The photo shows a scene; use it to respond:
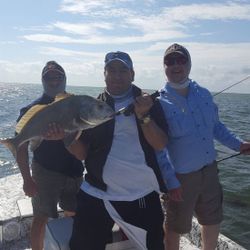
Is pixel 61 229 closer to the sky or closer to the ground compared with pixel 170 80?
closer to the ground

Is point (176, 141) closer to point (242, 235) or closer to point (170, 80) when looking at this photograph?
point (170, 80)

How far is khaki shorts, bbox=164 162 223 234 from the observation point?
4.36m

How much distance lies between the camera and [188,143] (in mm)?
4258

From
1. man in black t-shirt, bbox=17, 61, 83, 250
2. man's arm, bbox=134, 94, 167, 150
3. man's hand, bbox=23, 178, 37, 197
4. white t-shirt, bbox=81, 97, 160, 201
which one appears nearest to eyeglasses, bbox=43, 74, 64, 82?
man in black t-shirt, bbox=17, 61, 83, 250

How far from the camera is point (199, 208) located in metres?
4.61

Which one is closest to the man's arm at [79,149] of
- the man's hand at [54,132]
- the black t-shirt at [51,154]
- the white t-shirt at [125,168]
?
the man's hand at [54,132]

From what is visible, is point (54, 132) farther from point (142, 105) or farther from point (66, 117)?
point (142, 105)

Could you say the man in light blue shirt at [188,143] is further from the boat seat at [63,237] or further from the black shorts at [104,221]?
the boat seat at [63,237]

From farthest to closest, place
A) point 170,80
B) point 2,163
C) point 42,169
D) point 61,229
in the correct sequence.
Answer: point 2,163
point 42,169
point 170,80
point 61,229

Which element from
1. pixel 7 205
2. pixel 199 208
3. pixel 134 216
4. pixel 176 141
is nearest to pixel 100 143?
pixel 134 216

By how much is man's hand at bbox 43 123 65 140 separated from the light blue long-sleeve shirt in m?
1.16

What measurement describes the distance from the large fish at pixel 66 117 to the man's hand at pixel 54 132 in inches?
1.2

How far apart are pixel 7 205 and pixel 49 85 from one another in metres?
2.74

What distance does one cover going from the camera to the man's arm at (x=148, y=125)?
3430mm
